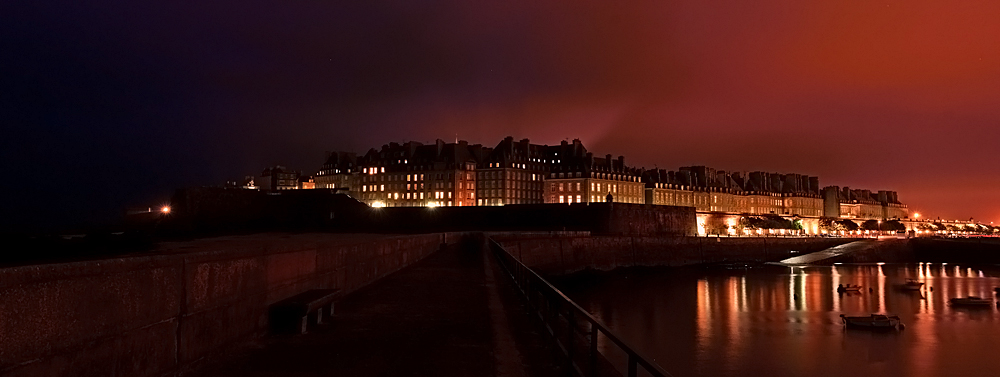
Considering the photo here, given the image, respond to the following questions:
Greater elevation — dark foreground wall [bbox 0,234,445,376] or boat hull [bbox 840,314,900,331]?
dark foreground wall [bbox 0,234,445,376]

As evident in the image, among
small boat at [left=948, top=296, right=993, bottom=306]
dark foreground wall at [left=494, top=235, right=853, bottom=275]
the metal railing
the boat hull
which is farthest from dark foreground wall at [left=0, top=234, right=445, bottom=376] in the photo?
Result: small boat at [left=948, top=296, right=993, bottom=306]

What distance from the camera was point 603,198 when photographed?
13462cm

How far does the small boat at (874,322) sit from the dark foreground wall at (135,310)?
3323 centimetres

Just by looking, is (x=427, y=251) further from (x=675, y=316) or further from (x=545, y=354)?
(x=545, y=354)

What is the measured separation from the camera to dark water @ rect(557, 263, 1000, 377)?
91.3 feet

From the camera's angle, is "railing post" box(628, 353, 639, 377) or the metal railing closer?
"railing post" box(628, 353, 639, 377)

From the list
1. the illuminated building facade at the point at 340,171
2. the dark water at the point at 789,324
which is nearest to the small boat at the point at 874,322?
the dark water at the point at 789,324

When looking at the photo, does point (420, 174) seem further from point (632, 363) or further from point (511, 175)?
point (632, 363)

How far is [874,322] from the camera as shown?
36.2 metres

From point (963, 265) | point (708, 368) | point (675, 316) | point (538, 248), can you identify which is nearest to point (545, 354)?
point (708, 368)

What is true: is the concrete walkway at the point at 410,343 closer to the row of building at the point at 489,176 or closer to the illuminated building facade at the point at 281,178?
the row of building at the point at 489,176

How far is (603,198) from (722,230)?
21506 mm

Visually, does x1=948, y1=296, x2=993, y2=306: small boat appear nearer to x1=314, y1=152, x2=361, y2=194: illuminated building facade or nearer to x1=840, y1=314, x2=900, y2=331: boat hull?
x1=840, y1=314, x2=900, y2=331: boat hull

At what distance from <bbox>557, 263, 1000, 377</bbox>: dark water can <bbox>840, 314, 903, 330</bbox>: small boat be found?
0.59 meters
